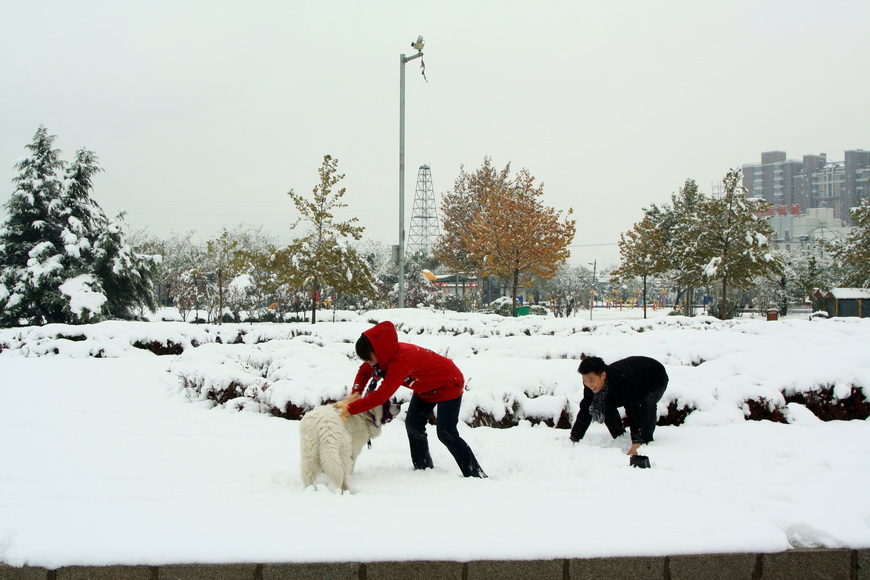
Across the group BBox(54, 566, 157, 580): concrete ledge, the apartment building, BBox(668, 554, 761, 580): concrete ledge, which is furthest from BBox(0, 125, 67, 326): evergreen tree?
the apartment building

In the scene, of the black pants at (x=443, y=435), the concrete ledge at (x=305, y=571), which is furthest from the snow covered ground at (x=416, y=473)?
the black pants at (x=443, y=435)

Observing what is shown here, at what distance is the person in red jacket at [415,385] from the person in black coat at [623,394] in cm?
144

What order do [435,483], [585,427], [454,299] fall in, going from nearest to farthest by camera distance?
[435,483] < [585,427] < [454,299]

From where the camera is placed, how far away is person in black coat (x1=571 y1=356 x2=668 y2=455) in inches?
221

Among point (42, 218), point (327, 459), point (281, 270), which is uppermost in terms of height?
point (42, 218)

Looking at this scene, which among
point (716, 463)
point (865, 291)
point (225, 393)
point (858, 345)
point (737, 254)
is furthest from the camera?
point (865, 291)

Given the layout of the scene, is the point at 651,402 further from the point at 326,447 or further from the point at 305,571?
the point at 305,571

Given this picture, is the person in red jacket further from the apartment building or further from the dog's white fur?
the apartment building

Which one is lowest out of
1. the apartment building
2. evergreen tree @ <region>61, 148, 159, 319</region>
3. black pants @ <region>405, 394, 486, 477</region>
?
black pants @ <region>405, 394, 486, 477</region>

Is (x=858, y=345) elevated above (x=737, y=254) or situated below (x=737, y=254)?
below

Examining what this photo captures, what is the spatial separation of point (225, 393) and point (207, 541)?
192 inches

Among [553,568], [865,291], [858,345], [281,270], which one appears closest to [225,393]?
[553,568]

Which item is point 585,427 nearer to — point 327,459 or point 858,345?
point 327,459

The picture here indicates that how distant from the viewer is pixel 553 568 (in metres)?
3.29
